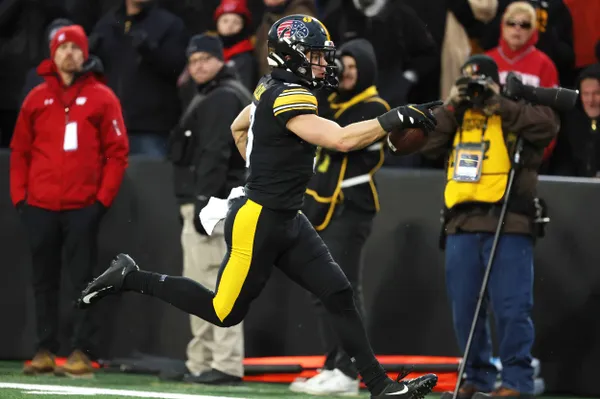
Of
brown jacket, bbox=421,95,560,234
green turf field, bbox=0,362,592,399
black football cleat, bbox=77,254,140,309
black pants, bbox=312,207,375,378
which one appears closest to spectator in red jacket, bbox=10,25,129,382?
green turf field, bbox=0,362,592,399

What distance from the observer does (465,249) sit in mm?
8734

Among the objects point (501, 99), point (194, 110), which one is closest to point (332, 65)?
point (501, 99)

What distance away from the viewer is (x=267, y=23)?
35.0 feet

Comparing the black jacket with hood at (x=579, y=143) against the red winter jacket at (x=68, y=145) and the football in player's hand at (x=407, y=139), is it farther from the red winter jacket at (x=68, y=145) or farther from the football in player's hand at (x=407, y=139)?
the red winter jacket at (x=68, y=145)

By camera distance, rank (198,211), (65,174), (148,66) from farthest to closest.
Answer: (148,66) < (65,174) < (198,211)

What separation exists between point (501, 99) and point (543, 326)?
1961 mm

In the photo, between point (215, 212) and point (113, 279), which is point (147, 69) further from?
point (215, 212)

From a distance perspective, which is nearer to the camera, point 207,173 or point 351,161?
point 351,161

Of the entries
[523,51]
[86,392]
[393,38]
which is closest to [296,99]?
[86,392]

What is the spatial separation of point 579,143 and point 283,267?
127 inches

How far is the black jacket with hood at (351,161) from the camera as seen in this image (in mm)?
9336

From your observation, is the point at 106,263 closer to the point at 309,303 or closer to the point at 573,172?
the point at 309,303

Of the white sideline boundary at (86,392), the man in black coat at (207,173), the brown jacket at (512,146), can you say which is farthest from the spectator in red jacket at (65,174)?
the brown jacket at (512,146)

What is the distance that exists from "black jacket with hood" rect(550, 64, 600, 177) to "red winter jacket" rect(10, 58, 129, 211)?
3066mm
